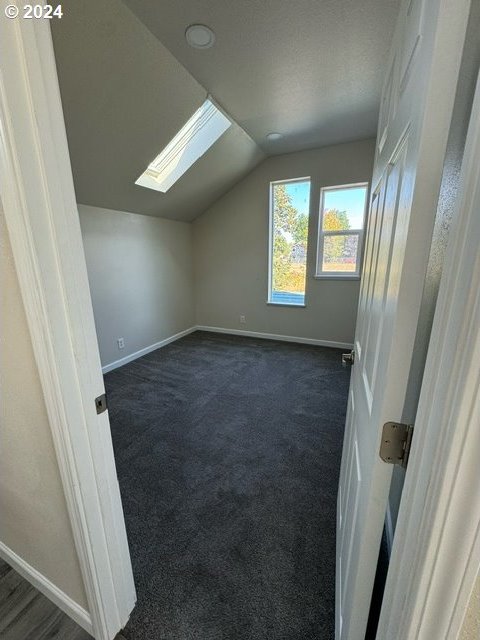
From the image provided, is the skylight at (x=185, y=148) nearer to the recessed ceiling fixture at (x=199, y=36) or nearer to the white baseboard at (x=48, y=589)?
the recessed ceiling fixture at (x=199, y=36)

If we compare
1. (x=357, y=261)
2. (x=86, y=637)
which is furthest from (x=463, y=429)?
(x=357, y=261)

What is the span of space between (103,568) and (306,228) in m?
3.81

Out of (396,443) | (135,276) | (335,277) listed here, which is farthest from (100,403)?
(335,277)

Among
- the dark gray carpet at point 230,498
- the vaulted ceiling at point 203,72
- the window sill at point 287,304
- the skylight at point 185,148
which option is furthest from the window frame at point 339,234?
the skylight at point 185,148

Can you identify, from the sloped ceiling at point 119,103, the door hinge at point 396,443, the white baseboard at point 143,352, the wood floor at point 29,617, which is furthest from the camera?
the white baseboard at point 143,352

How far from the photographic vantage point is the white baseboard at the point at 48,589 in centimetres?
102

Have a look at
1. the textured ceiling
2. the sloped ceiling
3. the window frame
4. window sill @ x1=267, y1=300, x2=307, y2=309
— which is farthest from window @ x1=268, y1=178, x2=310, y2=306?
the textured ceiling

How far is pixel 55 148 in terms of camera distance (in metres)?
0.66

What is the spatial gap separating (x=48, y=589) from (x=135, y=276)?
2964mm

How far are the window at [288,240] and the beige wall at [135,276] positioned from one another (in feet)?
4.65

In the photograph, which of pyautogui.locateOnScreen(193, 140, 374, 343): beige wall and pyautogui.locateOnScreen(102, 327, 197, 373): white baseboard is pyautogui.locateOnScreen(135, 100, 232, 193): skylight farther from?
pyautogui.locateOnScreen(102, 327, 197, 373): white baseboard

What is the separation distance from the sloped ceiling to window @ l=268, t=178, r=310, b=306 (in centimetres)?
84

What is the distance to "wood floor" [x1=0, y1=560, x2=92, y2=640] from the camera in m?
1.01

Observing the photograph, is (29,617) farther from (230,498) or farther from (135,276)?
(135,276)
